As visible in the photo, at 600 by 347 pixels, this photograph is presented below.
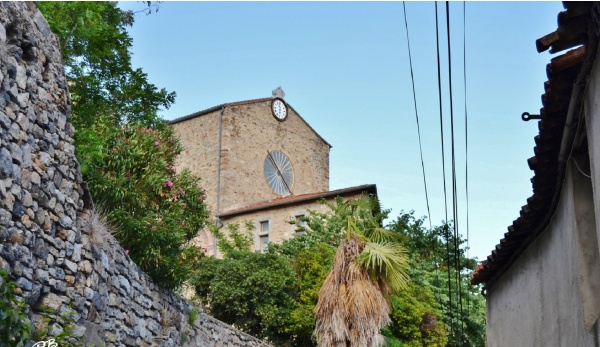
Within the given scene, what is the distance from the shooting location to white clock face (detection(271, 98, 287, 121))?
1309 inches

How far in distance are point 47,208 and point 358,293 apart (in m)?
7.98

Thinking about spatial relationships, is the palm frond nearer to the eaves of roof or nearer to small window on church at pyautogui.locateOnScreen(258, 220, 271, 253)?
the eaves of roof

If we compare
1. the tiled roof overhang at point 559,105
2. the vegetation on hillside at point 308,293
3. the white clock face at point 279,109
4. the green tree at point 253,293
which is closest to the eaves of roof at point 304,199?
the vegetation on hillside at point 308,293

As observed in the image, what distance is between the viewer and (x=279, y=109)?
33.7 m

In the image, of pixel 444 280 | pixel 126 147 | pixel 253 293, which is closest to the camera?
pixel 126 147

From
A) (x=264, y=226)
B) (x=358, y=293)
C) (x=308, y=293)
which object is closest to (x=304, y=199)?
(x=264, y=226)

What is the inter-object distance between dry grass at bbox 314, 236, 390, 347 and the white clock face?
1855cm

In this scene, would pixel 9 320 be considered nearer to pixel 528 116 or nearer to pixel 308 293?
pixel 528 116

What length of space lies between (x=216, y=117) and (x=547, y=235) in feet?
80.2

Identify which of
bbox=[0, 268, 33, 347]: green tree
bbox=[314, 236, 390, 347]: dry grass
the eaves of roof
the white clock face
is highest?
the white clock face

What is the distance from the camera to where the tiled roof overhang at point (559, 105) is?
187 inches

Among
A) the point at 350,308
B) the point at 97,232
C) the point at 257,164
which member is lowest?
the point at 350,308

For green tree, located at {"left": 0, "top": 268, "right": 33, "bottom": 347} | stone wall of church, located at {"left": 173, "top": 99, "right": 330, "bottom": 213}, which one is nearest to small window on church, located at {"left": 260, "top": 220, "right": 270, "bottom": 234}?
stone wall of church, located at {"left": 173, "top": 99, "right": 330, "bottom": 213}

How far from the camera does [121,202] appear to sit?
11.5m
